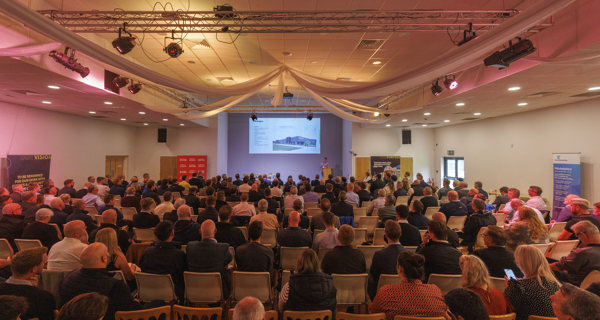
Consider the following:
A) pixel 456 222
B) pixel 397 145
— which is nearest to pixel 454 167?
pixel 397 145

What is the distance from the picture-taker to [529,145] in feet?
30.0

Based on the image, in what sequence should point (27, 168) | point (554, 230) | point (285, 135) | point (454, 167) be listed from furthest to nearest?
1. point (285, 135)
2. point (454, 167)
3. point (27, 168)
4. point (554, 230)

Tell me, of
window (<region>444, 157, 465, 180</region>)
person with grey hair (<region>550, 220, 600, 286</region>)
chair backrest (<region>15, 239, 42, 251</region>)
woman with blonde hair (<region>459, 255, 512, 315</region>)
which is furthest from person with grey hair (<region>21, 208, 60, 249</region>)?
window (<region>444, 157, 465, 180</region>)

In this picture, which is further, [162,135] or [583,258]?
[162,135]

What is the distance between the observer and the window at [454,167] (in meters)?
13.2

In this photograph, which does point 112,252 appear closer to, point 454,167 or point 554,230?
point 554,230

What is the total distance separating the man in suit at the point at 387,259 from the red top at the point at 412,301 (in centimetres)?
Answer: 78

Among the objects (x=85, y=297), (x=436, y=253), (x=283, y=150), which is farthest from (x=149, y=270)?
(x=283, y=150)

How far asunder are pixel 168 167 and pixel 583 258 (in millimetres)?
15628

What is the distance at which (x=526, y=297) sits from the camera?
7.02 feet

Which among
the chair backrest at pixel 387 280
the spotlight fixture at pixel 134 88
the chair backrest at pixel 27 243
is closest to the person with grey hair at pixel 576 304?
the chair backrest at pixel 387 280

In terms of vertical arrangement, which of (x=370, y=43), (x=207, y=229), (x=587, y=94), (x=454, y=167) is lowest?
(x=207, y=229)

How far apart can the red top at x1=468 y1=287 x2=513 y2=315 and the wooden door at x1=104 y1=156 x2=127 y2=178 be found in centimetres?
1484

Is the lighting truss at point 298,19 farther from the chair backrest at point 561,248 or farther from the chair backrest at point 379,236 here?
the chair backrest at point 561,248
